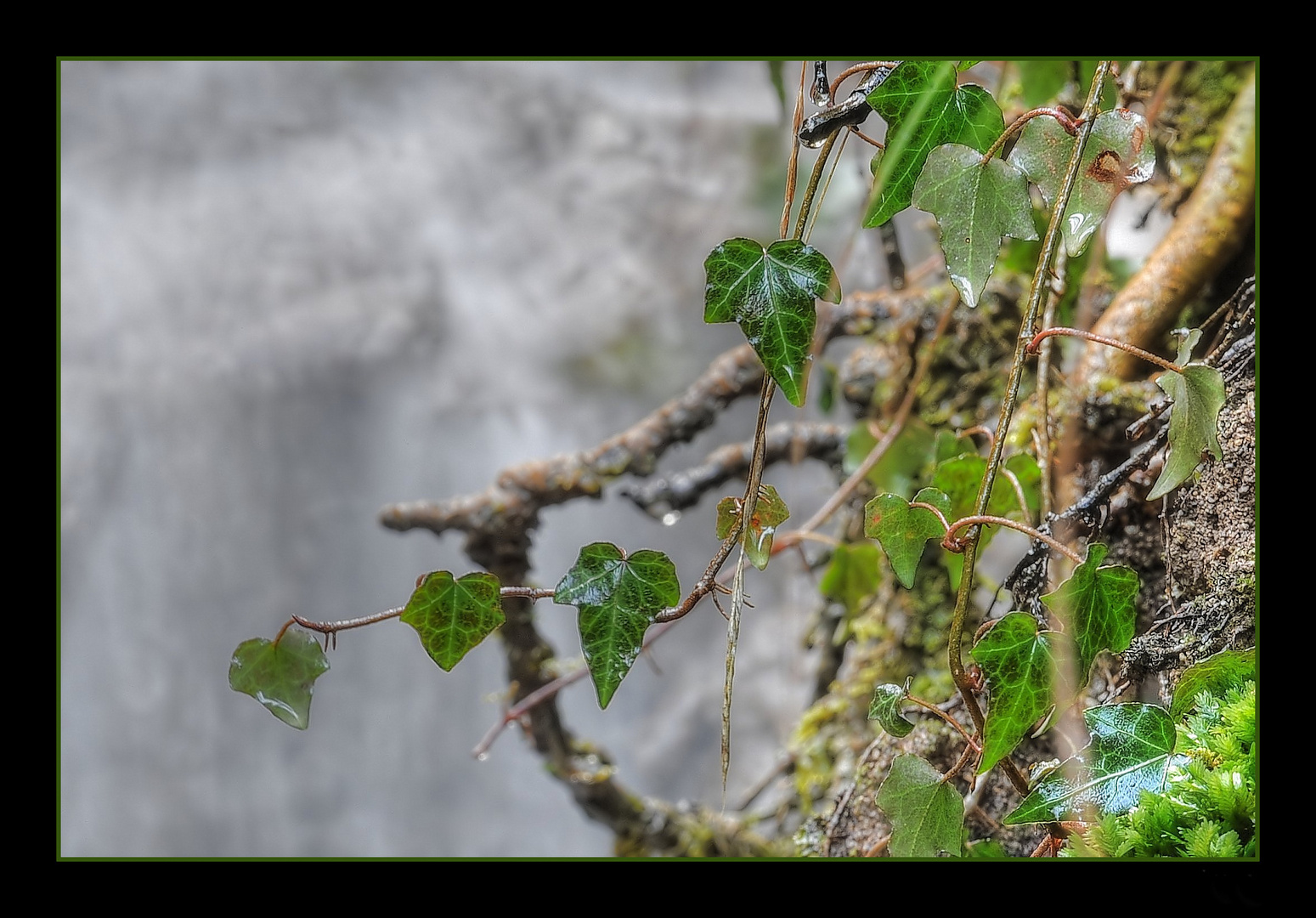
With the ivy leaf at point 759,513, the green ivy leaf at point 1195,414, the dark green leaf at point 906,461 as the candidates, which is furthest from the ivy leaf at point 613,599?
the dark green leaf at point 906,461

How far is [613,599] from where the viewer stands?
37 centimetres

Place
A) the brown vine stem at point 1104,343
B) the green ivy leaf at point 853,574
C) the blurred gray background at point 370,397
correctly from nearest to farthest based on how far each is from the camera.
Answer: the brown vine stem at point 1104,343, the green ivy leaf at point 853,574, the blurred gray background at point 370,397

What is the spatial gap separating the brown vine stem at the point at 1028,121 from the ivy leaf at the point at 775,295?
0.10m

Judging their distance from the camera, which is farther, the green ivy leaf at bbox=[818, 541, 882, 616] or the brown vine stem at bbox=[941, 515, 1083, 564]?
the green ivy leaf at bbox=[818, 541, 882, 616]

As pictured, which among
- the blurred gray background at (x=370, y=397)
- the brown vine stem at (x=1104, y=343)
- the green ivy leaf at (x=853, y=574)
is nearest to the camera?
the brown vine stem at (x=1104, y=343)

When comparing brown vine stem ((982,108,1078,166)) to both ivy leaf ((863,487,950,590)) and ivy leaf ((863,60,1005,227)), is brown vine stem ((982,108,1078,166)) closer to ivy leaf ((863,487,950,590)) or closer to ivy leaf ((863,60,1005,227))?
ivy leaf ((863,60,1005,227))

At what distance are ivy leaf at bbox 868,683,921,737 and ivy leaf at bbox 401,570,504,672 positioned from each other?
195 mm

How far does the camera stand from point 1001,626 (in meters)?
0.36

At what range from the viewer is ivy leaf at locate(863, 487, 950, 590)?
402 mm

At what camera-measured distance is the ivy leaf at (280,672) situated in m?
0.40

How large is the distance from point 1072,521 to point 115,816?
993 millimetres

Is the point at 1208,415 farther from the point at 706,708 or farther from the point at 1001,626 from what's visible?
the point at 706,708

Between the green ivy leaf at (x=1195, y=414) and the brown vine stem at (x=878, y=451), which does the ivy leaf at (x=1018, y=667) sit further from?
the brown vine stem at (x=878, y=451)

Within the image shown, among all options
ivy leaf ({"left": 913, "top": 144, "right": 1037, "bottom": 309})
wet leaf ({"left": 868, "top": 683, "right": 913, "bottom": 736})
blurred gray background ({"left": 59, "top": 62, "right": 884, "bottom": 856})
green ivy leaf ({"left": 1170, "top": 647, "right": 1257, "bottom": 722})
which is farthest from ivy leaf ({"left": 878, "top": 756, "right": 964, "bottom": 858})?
blurred gray background ({"left": 59, "top": 62, "right": 884, "bottom": 856})
